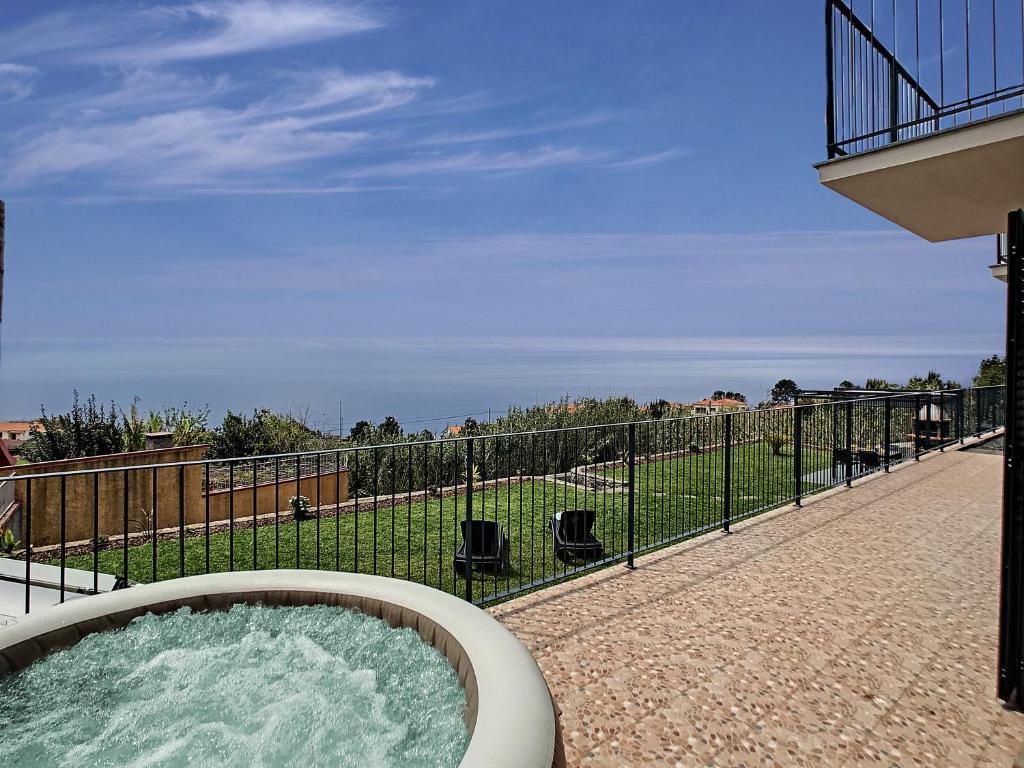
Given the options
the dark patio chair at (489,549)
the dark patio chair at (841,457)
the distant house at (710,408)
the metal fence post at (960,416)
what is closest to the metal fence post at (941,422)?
the metal fence post at (960,416)

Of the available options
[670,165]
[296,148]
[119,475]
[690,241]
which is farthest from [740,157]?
[119,475]

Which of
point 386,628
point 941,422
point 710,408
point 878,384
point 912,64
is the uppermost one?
point 912,64

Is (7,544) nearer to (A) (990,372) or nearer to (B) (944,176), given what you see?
(B) (944,176)

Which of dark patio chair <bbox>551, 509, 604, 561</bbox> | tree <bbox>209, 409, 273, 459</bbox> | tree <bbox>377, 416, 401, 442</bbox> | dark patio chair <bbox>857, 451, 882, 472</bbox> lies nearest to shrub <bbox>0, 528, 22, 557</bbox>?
dark patio chair <bbox>551, 509, 604, 561</bbox>

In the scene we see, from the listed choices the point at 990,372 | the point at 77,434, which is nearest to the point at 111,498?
the point at 77,434

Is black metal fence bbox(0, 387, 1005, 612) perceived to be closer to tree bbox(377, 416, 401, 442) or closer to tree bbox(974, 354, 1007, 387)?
tree bbox(377, 416, 401, 442)

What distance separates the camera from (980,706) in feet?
9.77

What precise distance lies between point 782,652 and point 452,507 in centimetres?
605

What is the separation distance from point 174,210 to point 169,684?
78.5 ft

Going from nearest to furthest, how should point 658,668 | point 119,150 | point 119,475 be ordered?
point 658,668 < point 119,475 < point 119,150

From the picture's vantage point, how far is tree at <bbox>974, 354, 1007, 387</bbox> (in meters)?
21.2

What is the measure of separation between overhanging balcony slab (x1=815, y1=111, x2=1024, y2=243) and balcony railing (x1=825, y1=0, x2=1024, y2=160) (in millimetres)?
130

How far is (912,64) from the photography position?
6.43 metres

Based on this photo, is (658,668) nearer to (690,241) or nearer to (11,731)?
(11,731)
